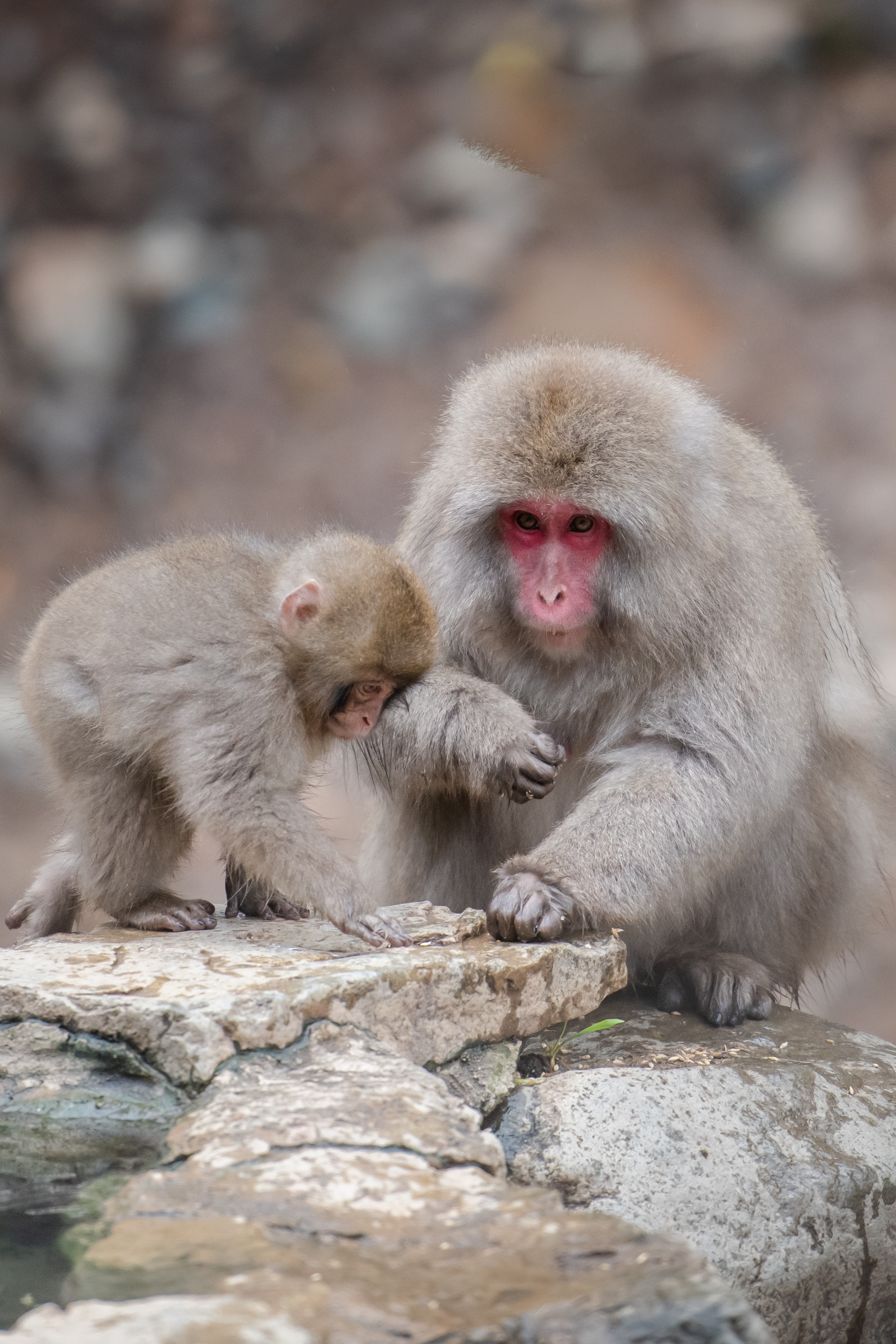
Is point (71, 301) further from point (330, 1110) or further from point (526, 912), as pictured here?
point (330, 1110)

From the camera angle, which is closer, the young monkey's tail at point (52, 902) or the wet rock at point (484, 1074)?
the wet rock at point (484, 1074)

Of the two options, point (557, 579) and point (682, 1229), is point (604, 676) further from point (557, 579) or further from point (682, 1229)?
point (682, 1229)

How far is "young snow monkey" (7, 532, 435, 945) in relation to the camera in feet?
10.2

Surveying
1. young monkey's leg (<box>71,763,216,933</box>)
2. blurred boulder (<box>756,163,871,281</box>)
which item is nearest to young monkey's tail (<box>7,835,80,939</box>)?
young monkey's leg (<box>71,763,216,933</box>)

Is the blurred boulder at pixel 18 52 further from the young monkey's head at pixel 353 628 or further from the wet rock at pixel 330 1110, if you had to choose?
the wet rock at pixel 330 1110

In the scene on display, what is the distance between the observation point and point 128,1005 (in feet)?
8.57

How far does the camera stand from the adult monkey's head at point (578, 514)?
3469mm

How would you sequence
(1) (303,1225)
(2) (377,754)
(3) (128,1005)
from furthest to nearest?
(2) (377,754)
(3) (128,1005)
(1) (303,1225)

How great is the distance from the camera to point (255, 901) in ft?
12.4

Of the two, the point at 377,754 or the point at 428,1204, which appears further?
the point at 377,754

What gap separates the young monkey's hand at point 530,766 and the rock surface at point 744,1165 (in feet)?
1.92

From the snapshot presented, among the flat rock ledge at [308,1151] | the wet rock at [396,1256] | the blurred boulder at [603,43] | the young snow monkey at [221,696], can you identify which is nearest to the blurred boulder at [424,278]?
the blurred boulder at [603,43]

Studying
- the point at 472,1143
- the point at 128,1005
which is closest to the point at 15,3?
the point at 128,1005

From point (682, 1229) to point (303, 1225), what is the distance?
1092 millimetres
